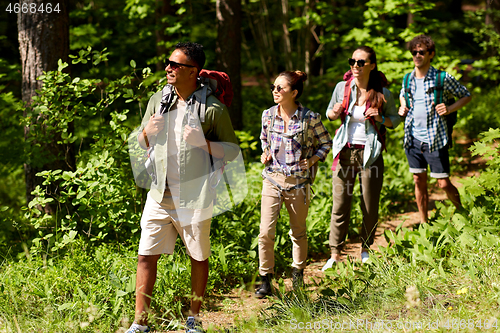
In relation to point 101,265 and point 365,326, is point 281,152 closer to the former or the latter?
point 365,326

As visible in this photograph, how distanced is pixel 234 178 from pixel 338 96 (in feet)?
7.58

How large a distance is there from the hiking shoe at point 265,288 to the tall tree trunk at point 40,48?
2565 mm

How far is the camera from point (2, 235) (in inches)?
177

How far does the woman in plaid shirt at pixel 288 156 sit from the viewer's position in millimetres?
3682

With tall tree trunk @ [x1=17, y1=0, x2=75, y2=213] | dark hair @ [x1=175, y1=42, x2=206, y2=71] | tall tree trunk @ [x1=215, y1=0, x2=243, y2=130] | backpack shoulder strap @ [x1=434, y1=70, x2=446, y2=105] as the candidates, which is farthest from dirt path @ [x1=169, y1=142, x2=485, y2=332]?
tall tree trunk @ [x1=215, y1=0, x2=243, y2=130]

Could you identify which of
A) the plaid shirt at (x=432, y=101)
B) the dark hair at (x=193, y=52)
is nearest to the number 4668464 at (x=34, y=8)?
the dark hair at (x=193, y=52)

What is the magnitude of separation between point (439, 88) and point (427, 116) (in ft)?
1.02

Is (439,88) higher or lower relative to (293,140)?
higher

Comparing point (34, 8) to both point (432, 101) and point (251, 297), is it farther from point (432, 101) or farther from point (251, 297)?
point (432, 101)

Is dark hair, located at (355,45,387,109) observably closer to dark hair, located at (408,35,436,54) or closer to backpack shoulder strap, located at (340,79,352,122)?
backpack shoulder strap, located at (340,79,352,122)

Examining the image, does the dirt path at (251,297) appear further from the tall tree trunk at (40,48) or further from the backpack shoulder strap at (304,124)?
the tall tree trunk at (40,48)

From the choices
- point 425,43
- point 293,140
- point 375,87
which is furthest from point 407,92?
point 293,140

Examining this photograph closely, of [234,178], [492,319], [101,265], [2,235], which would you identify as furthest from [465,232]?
[2,235]

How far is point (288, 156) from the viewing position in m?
3.70
